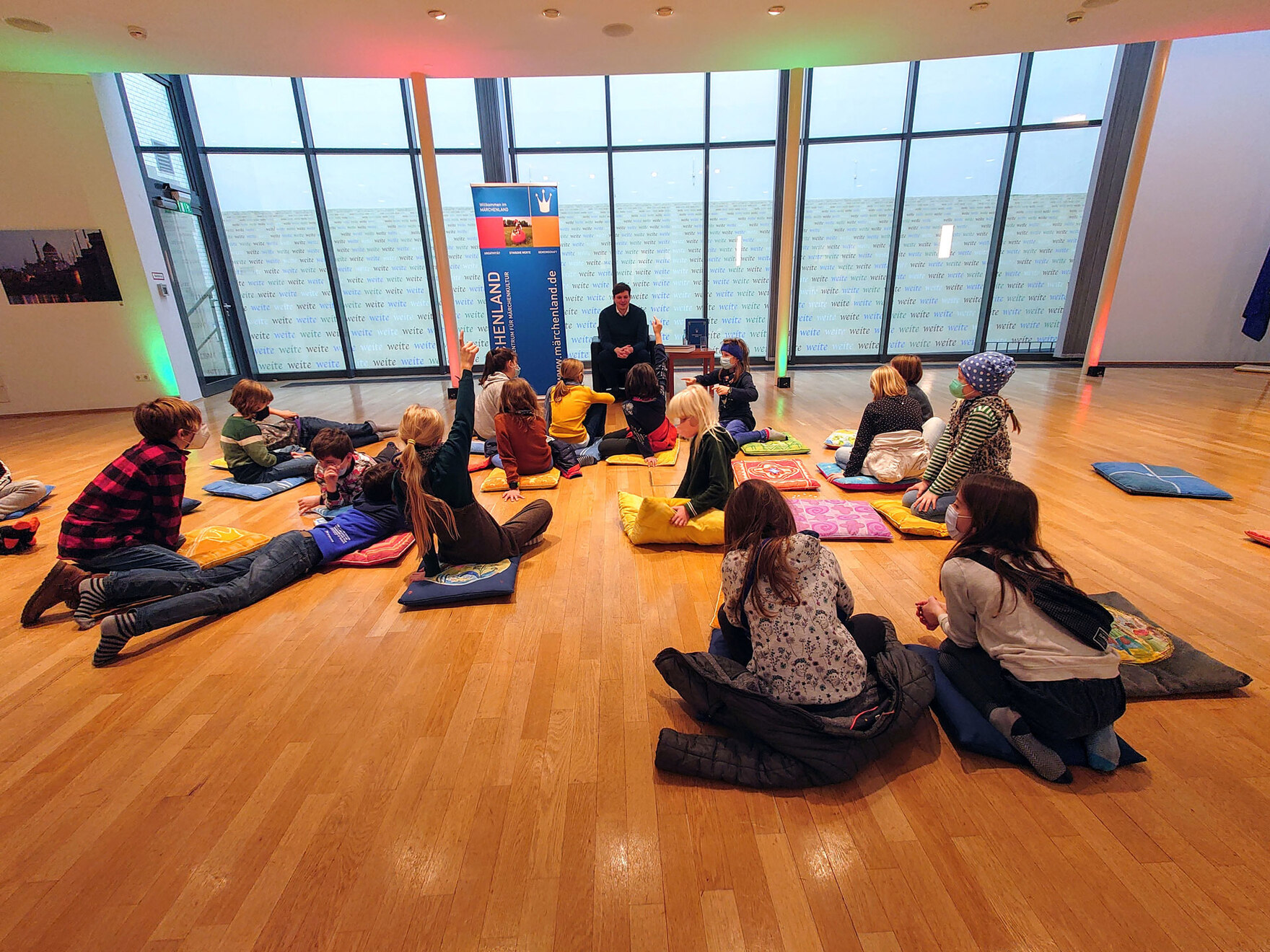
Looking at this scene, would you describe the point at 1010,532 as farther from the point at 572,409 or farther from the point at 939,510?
the point at 572,409

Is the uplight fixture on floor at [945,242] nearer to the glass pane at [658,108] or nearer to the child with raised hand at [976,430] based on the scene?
the glass pane at [658,108]

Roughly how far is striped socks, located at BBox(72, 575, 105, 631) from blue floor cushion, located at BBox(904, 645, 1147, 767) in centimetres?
370

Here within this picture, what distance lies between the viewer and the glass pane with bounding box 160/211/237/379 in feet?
25.4

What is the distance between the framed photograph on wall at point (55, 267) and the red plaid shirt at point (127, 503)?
6615 mm

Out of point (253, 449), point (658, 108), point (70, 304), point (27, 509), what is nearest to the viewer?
point (27, 509)

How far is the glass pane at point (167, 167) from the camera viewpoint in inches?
288

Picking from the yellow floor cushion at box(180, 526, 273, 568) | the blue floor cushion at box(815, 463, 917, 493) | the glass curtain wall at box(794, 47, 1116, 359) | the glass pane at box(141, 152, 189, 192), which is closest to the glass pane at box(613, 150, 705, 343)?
the glass curtain wall at box(794, 47, 1116, 359)

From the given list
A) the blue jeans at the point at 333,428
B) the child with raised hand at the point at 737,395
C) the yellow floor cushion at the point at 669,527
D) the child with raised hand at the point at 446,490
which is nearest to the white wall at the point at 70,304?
the blue jeans at the point at 333,428

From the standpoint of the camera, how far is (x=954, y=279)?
29.0 feet

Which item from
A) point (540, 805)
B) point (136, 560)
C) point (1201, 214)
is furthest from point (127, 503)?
point (1201, 214)

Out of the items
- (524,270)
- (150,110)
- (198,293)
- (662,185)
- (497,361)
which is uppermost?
(150,110)

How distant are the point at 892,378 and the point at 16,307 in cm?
1039

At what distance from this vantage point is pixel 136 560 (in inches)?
107

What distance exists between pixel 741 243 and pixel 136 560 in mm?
8639
